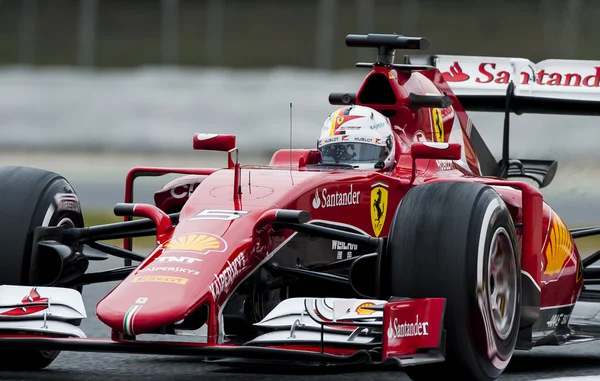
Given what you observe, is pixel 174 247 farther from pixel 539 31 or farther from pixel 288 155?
pixel 539 31

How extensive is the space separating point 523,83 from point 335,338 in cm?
458

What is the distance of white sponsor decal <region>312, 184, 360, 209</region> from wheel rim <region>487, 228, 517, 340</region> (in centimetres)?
93

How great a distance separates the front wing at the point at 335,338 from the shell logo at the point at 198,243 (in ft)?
1.39

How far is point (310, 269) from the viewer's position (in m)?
6.92

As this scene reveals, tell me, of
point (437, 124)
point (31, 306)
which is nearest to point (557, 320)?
point (437, 124)

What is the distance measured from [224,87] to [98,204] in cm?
405

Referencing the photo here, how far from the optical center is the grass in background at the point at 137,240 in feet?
43.4

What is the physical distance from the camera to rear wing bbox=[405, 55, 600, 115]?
31.4ft

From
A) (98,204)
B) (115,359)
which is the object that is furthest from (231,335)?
(98,204)

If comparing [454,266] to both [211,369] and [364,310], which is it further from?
[211,369]

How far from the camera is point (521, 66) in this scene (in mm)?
9938

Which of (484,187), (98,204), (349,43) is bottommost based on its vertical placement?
(98,204)

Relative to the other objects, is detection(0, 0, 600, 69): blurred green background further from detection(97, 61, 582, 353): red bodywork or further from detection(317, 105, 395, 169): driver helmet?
detection(317, 105, 395, 169): driver helmet

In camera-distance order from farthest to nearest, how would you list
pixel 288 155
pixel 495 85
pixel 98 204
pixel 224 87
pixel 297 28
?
pixel 297 28 → pixel 224 87 → pixel 98 204 → pixel 495 85 → pixel 288 155
